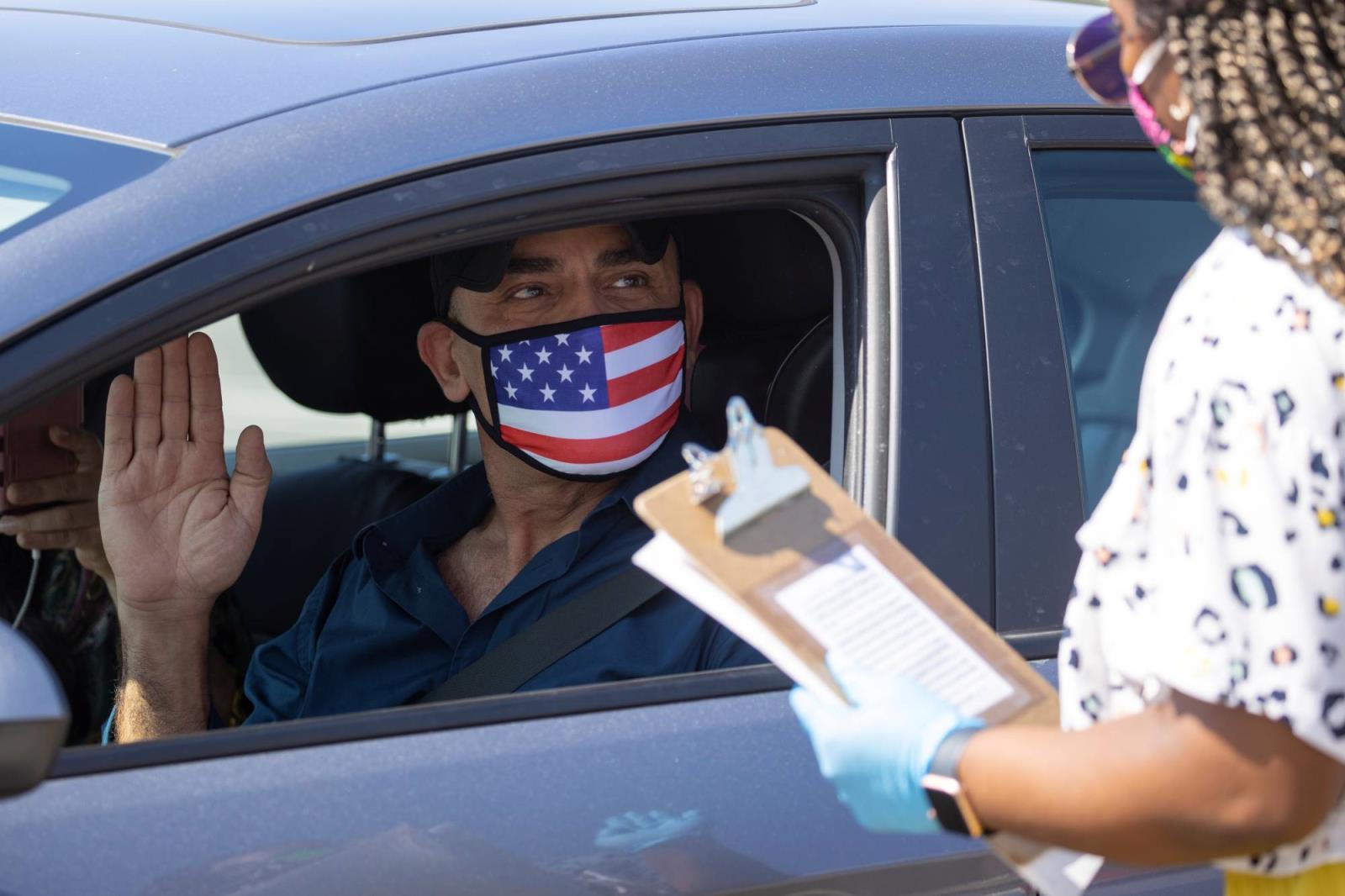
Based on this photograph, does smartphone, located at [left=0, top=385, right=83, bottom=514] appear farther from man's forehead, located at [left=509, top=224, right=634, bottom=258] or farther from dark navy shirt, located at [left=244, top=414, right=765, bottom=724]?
man's forehead, located at [left=509, top=224, right=634, bottom=258]

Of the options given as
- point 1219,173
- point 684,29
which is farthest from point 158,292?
point 1219,173

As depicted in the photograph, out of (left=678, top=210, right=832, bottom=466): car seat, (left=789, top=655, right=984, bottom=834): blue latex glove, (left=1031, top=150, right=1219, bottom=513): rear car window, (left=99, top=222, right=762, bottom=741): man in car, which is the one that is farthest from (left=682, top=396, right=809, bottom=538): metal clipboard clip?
(left=678, top=210, right=832, bottom=466): car seat

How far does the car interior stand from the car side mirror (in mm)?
1220

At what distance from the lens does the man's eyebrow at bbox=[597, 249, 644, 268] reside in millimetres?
2240

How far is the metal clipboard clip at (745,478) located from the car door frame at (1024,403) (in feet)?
1.57

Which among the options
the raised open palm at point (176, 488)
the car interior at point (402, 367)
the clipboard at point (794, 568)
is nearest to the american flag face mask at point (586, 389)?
the car interior at point (402, 367)

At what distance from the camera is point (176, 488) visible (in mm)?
2102

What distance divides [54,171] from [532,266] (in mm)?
851

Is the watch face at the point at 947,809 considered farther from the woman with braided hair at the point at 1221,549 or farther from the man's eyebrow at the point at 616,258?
the man's eyebrow at the point at 616,258

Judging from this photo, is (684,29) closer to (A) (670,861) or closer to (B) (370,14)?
(B) (370,14)

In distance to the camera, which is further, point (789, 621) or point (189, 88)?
point (189, 88)

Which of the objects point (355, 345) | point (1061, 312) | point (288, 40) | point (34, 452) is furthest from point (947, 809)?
point (355, 345)

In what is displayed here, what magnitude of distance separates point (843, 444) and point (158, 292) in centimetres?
77

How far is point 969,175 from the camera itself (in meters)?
1.70
